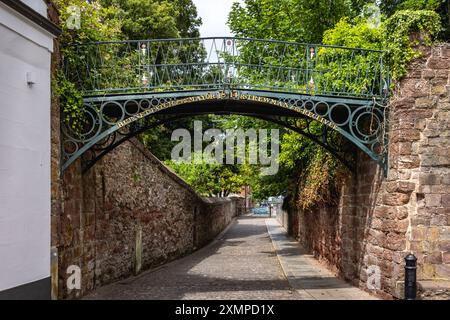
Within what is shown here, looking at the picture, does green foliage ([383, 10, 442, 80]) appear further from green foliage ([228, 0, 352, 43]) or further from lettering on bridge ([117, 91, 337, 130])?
green foliage ([228, 0, 352, 43])

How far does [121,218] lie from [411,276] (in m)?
7.45

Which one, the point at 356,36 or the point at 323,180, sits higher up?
the point at 356,36

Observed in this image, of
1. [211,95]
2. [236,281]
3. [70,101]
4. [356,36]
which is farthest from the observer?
[356,36]

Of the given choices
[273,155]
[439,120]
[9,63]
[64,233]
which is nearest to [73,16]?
[9,63]

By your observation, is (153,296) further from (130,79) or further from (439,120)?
(439,120)

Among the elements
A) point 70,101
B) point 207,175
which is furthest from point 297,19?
point 207,175

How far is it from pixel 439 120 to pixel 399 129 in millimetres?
683

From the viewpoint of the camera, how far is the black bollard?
7340 mm

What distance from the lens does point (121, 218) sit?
40.9 feet

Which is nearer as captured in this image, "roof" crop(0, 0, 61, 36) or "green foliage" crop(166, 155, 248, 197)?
"roof" crop(0, 0, 61, 36)
